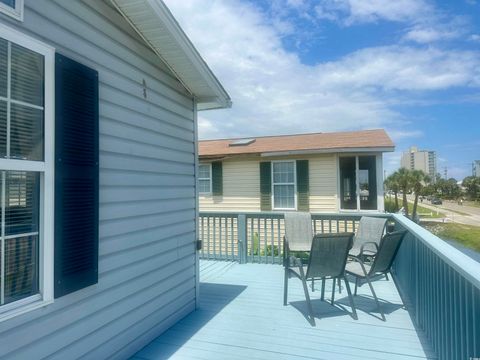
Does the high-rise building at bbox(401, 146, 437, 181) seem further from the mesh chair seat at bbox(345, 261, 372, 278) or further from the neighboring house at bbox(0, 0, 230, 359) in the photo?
the neighboring house at bbox(0, 0, 230, 359)

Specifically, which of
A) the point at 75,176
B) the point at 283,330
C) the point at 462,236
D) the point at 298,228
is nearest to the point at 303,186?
the point at 298,228

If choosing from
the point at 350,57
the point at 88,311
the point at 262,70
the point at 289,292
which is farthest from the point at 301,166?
the point at 88,311

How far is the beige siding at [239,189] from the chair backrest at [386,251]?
739cm

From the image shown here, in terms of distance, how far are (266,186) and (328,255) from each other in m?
7.35

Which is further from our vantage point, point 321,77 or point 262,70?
point 321,77

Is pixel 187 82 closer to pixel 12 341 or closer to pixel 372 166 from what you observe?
pixel 12 341

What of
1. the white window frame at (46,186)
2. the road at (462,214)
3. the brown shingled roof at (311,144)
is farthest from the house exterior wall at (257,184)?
the road at (462,214)

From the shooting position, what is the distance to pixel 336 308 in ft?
12.6

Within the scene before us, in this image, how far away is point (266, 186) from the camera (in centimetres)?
1088

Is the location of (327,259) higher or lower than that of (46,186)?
lower

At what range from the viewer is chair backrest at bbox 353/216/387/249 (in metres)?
5.17

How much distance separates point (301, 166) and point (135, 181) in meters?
8.21

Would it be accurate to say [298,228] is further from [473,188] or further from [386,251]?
[473,188]

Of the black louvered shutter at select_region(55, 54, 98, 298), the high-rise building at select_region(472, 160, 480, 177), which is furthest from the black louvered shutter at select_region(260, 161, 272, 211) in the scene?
the high-rise building at select_region(472, 160, 480, 177)
